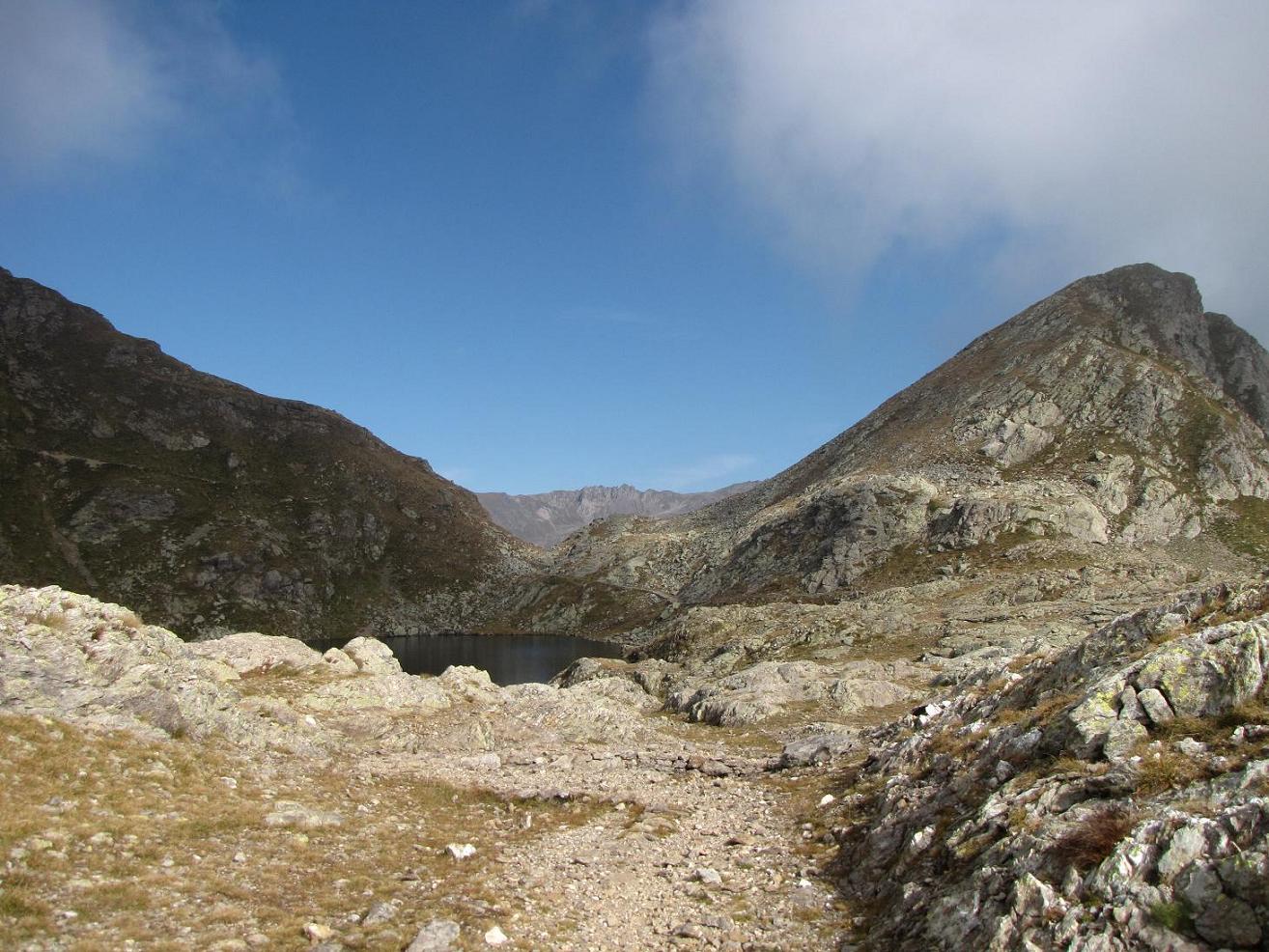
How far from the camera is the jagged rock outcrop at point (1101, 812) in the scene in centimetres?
1000

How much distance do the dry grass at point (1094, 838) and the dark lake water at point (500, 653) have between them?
86605mm

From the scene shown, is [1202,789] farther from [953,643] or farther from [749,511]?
[749,511]

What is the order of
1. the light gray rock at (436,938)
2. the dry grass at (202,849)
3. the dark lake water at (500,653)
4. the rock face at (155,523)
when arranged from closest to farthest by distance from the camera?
the dry grass at (202,849) < the light gray rock at (436,938) < the dark lake water at (500,653) < the rock face at (155,523)

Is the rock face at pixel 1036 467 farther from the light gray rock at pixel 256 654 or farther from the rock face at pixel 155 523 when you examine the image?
the light gray rock at pixel 256 654

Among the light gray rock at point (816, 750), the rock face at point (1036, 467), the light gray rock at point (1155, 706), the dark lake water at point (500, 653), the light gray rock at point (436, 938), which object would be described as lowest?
the dark lake water at point (500, 653)

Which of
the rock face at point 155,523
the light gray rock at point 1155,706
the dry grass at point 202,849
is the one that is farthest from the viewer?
the rock face at point 155,523

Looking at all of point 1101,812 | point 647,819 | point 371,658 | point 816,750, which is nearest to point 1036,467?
point 816,750

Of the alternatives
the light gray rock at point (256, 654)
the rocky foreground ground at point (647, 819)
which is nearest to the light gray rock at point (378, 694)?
the rocky foreground ground at point (647, 819)

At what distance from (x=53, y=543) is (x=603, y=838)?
600 ft

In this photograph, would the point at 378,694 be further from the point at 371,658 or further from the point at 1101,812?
the point at 1101,812

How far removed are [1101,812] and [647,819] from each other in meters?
13.4

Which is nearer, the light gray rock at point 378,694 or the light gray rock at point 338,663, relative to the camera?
the light gray rock at point 378,694

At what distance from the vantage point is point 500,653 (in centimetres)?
13575

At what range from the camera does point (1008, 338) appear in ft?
579
